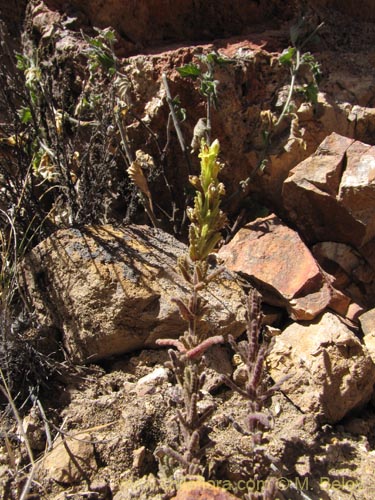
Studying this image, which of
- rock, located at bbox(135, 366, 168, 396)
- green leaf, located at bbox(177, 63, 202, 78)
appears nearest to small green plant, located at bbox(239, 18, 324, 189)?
green leaf, located at bbox(177, 63, 202, 78)

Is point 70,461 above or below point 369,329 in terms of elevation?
above

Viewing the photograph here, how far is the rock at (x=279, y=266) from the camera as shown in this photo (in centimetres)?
246

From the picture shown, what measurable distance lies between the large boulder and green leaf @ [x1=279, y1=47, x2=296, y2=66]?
108 cm

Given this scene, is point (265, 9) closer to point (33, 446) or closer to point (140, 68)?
point (140, 68)

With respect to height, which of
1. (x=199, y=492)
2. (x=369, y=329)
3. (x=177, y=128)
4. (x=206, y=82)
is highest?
(x=206, y=82)

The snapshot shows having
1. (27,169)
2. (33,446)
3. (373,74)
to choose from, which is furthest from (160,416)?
(373,74)

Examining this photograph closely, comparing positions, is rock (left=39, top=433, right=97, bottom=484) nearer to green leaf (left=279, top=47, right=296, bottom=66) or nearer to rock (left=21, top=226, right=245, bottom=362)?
rock (left=21, top=226, right=245, bottom=362)

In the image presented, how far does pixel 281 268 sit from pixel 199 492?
4.63 feet

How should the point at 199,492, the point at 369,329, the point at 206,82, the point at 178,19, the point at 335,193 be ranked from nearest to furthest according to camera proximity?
the point at 199,492 < the point at 369,329 < the point at 335,193 < the point at 206,82 < the point at 178,19

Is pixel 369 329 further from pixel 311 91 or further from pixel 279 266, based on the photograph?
pixel 311 91

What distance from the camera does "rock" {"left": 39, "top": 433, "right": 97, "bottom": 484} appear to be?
174 centimetres

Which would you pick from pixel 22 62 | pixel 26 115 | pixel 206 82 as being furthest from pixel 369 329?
pixel 22 62

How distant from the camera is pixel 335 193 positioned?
277 cm

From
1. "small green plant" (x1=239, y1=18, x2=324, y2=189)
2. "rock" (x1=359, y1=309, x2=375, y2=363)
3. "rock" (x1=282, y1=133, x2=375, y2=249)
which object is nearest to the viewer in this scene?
"rock" (x1=359, y1=309, x2=375, y2=363)
